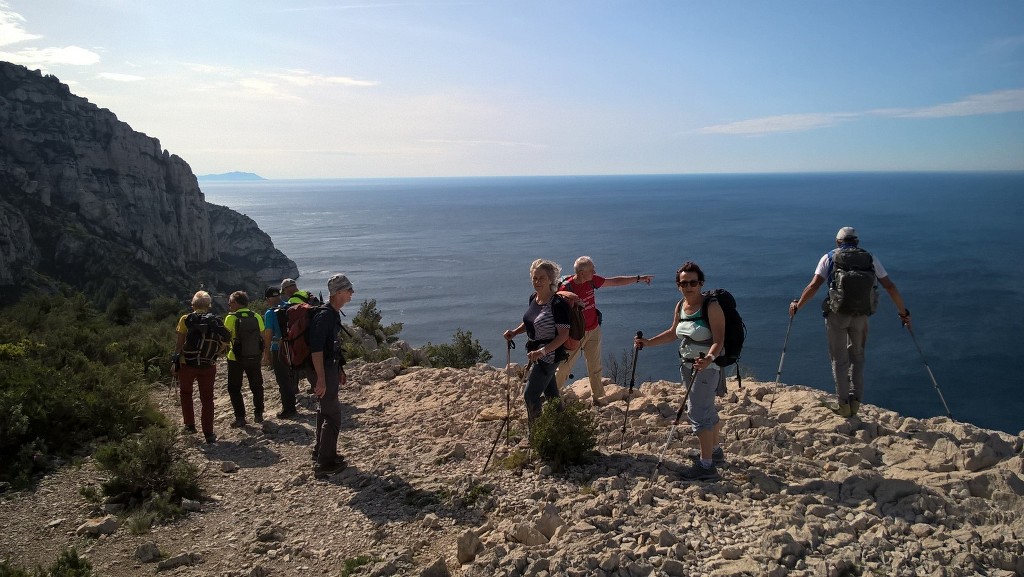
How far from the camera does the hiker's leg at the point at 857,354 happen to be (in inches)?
245

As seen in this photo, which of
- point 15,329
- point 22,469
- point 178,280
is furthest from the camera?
point 178,280

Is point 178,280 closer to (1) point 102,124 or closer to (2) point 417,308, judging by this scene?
(1) point 102,124

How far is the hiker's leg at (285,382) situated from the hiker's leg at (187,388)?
3.48 ft

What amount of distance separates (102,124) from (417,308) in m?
36.6

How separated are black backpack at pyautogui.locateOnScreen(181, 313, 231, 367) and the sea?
287 inches

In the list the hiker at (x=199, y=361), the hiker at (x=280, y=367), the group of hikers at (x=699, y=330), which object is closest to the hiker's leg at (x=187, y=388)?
the hiker at (x=199, y=361)

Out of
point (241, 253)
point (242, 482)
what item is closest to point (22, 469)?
point (242, 482)

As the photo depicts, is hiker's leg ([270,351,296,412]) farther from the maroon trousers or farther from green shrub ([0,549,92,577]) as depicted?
green shrub ([0,549,92,577])

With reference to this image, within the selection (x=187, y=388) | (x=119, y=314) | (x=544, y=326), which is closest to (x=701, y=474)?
→ (x=544, y=326)

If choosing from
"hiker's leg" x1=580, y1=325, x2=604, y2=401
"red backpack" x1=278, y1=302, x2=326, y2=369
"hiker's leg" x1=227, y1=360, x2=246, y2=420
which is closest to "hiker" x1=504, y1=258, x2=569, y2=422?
"hiker's leg" x1=580, y1=325, x2=604, y2=401

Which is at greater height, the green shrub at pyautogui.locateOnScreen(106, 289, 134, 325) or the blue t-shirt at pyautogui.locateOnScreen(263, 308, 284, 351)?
the blue t-shirt at pyautogui.locateOnScreen(263, 308, 284, 351)

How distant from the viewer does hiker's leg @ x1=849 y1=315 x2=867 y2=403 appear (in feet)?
20.4

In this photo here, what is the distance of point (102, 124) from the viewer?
57.8 meters

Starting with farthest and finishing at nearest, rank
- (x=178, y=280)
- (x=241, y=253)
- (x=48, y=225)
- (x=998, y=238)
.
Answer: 1. (x=998, y=238)
2. (x=241, y=253)
3. (x=178, y=280)
4. (x=48, y=225)
